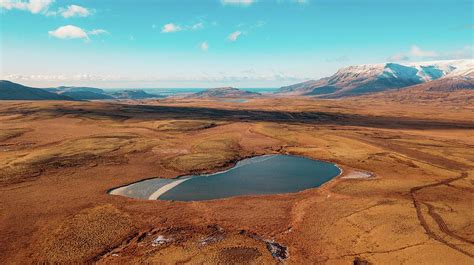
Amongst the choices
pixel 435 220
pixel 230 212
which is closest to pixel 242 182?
pixel 230 212

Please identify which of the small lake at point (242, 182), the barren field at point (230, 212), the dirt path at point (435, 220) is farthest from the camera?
the small lake at point (242, 182)

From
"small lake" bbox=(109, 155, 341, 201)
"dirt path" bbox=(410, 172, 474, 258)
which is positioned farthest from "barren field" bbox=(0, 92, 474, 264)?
"small lake" bbox=(109, 155, 341, 201)

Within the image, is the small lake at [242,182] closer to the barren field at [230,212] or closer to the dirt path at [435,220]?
the barren field at [230,212]

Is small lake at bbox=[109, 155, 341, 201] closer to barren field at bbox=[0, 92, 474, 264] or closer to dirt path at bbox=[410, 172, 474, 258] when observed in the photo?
barren field at bbox=[0, 92, 474, 264]

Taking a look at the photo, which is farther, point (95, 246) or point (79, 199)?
point (79, 199)

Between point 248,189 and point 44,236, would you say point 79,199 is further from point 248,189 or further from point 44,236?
point 248,189

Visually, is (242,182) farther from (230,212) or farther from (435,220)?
(435,220)

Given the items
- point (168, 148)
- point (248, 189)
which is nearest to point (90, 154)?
point (168, 148)

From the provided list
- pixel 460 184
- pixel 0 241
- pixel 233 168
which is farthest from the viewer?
pixel 233 168

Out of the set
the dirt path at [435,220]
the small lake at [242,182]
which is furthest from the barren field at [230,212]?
the small lake at [242,182]
